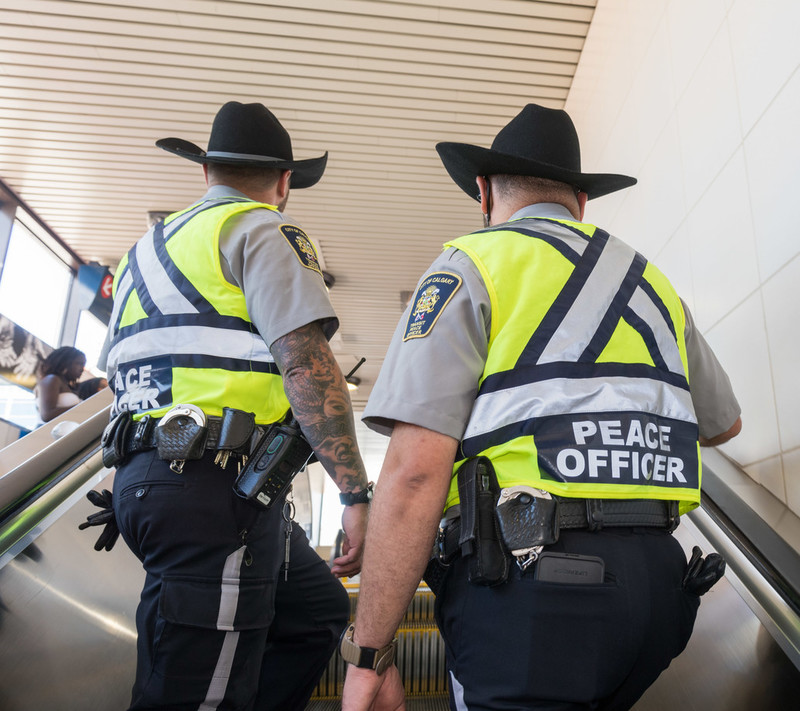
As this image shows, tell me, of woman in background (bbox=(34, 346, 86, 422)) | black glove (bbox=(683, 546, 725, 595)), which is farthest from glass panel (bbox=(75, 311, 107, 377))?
black glove (bbox=(683, 546, 725, 595))

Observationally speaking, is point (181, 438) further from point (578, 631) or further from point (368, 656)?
point (578, 631)

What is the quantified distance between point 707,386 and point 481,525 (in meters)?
0.79

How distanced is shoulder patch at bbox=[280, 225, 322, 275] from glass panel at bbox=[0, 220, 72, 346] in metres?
6.19

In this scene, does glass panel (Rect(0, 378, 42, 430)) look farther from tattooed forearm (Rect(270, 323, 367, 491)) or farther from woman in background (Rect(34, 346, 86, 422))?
tattooed forearm (Rect(270, 323, 367, 491))

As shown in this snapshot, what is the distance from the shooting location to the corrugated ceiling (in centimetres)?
447

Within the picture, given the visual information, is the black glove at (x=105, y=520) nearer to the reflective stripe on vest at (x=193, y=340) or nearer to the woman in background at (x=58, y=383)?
the reflective stripe on vest at (x=193, y=340)

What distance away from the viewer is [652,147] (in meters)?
3.19

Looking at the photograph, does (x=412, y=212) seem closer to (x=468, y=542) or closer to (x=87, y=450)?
(x=87, y=450)

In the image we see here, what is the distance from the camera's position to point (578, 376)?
110 cm

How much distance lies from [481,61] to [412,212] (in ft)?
6.82

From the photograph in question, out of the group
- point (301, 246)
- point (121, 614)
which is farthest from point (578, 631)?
point (121, 614)

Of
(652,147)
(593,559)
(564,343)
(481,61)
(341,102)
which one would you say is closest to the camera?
(593,559)

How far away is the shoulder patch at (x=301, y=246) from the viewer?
1604mm

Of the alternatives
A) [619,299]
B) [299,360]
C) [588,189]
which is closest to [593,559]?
[619,299]
